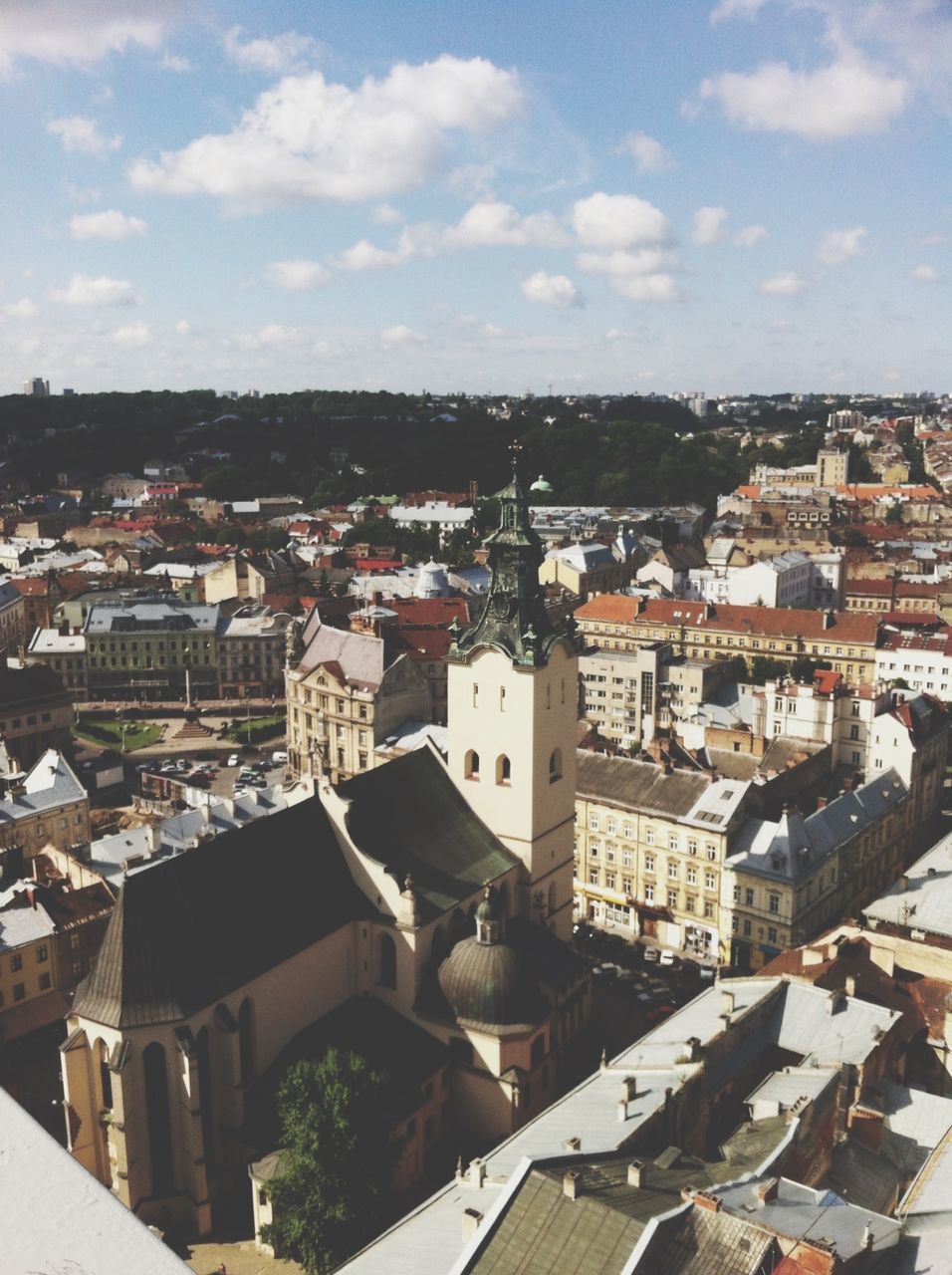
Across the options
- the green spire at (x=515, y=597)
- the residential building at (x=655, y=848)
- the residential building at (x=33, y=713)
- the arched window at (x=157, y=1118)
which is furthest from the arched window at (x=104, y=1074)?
the residential building at (x=33, y=713)

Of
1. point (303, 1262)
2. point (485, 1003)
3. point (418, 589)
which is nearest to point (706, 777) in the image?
point (485, 1003)

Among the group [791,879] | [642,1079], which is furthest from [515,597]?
[791,879]

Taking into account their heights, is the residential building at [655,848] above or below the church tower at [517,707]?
below

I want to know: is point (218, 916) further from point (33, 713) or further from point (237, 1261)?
point (33, 713)

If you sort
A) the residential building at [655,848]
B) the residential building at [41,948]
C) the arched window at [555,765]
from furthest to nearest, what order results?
the residential building at [655,848]
the residential building at [41,948]
the arched window at [555,765]

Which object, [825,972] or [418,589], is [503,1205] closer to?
[825,972]

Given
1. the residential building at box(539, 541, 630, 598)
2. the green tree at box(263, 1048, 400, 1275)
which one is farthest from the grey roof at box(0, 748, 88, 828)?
the residential building at box(539, 541, 630, 598)

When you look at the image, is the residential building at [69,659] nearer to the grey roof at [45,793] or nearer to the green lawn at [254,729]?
the green lawn at [254,729]

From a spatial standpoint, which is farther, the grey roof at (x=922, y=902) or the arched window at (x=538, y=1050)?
the grey roof at (x=922, y=902)
